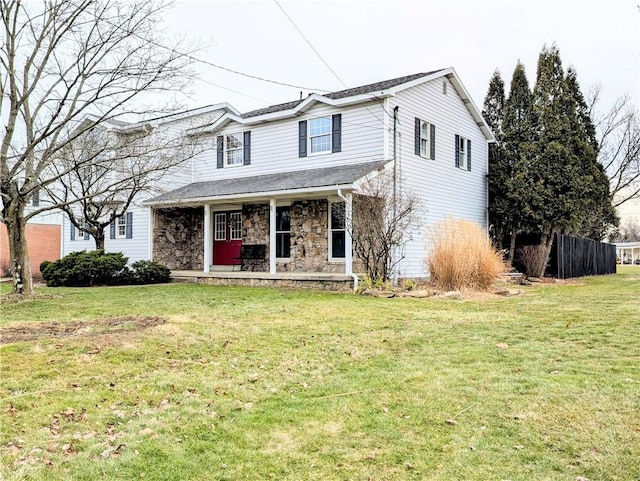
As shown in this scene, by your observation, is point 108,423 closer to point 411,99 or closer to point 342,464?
point 342,464

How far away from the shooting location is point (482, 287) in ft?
41.0

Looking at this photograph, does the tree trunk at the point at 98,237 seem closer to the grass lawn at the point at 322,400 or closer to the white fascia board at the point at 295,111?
the white fascia board at the point at 295,111

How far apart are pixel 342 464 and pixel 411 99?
13.4 m

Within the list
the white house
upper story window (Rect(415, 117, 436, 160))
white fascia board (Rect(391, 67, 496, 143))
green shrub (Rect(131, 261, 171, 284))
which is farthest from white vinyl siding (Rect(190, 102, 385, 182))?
green shrub (Rect(131, 261, 171, 284))

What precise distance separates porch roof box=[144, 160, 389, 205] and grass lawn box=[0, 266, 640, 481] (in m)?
6.23

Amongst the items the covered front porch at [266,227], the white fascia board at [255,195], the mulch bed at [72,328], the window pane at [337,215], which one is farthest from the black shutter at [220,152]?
the mulch bed at [72,328]

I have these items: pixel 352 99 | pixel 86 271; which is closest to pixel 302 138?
pixel 352 99

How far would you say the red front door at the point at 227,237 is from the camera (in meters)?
17.8

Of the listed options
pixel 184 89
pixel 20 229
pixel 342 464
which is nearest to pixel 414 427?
pixel 342 464

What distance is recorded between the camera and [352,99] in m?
14.5

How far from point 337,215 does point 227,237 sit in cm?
514

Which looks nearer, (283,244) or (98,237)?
(283,244)

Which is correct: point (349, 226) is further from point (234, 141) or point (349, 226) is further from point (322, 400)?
point (322, 400)

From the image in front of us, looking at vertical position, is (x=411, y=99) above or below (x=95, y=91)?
above
